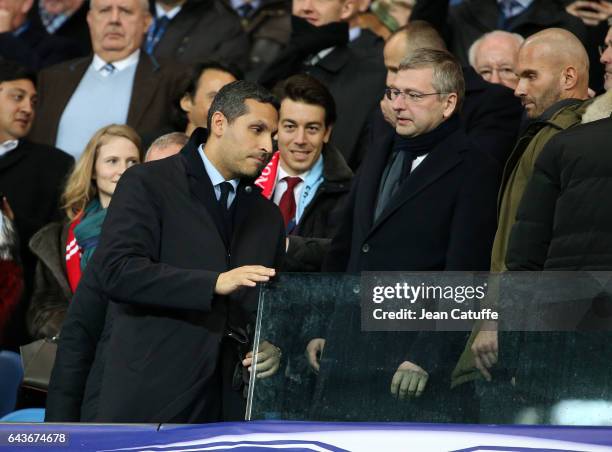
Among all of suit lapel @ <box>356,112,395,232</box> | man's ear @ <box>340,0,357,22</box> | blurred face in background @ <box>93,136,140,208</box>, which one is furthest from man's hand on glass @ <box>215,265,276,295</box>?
man's ear @ <box>340,0,357,22</box>

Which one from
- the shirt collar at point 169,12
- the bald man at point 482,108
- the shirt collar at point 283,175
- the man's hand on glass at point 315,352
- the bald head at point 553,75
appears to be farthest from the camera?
the shirt collar at point 169,12

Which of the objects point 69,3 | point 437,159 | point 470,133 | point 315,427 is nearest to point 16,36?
point 69,3

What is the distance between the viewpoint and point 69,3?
39.0ft

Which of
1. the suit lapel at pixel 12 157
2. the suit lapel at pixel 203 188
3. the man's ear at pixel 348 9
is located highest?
the man's ear at pixel 348 9

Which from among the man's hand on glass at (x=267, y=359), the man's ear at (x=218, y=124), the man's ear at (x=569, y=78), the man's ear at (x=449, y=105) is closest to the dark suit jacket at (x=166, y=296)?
the man's ear at (x=218, y=124)

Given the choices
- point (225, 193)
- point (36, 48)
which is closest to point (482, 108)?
point (225, 193)

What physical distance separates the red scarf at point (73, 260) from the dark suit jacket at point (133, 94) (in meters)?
1.59

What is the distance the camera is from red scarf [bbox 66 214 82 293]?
7824mm

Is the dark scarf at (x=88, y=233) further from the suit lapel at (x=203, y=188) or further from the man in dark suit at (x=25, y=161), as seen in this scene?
the suit lapel at (x=203, y=188)

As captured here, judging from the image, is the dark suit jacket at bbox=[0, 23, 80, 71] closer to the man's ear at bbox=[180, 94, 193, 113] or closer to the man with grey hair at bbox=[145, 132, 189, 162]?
the man's ear at bbox=[180, 94, 193, 113]

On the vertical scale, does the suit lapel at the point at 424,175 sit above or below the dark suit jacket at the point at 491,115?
below

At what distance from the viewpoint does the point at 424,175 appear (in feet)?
20.7

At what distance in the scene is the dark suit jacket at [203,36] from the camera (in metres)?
10.6

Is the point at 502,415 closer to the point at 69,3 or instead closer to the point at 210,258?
the point at 210,258
